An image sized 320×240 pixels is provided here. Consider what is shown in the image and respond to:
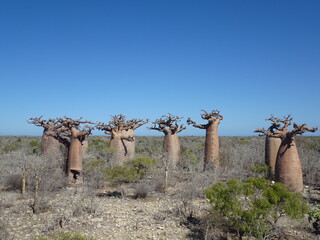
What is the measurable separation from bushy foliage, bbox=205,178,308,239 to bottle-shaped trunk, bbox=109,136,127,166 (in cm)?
581

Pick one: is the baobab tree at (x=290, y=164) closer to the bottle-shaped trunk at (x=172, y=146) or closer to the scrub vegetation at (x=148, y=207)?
the scrub vegetation at (x=148, y=207)

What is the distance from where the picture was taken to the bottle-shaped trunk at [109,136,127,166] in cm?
991

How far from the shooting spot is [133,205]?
6.19 meters

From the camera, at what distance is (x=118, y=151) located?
33.2 ft

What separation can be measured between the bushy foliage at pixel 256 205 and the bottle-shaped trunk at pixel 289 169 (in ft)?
8.87

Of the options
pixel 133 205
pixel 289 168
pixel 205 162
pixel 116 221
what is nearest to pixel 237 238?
pixel 116 221

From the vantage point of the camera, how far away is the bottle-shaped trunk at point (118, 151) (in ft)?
32.5

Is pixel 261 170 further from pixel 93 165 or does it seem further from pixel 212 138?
pixel 93 165

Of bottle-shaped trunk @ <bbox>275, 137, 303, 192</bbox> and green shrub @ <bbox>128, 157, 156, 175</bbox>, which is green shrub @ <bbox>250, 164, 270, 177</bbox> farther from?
green shrub @ <bbox>128, 157, 156, 175</bbox>

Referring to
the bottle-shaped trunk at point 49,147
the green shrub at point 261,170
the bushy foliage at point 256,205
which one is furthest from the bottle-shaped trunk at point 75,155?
the green shrub at point 261,170

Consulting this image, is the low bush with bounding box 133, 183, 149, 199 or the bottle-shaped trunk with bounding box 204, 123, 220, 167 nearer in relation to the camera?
the low bush with bounding box 133, 183, 149, 199

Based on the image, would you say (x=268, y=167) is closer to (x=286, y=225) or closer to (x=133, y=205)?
(x=286, y=225)

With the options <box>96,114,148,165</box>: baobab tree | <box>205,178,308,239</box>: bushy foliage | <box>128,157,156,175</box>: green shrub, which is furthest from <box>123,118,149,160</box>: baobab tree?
<box>205,178,308,239</box>: bushy foliage

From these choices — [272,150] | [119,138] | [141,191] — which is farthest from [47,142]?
[272,150]
